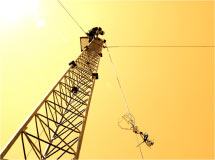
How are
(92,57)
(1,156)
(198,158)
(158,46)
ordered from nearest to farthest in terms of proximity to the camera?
1. (1,156)
2. (92,57)
3. (198,158)
4. (158,46)

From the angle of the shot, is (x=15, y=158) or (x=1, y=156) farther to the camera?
(x=15, y=158)

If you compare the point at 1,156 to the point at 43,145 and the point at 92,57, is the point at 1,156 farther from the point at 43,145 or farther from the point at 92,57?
the point at 43,145

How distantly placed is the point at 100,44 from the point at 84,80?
4.12m

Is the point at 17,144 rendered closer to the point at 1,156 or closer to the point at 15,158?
the point at 15,158

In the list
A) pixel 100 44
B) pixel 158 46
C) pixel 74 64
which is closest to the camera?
pixel 74 64

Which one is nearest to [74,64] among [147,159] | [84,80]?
[84,80]

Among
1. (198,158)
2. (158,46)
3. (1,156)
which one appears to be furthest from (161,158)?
(1,156)

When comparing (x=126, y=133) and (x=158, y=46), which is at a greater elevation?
(x=158, y=46)

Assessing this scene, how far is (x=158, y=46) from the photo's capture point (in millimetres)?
16219

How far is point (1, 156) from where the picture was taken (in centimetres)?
370

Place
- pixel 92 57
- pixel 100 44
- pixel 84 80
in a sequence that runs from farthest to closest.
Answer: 1. pixel 100 44
2. pixel 92 57
3. pixel 84 80

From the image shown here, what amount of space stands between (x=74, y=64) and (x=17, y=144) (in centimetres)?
1191

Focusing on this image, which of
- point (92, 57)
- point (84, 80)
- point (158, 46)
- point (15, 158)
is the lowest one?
point (15, 158)

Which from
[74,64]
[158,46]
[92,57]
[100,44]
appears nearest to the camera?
[74,64]
